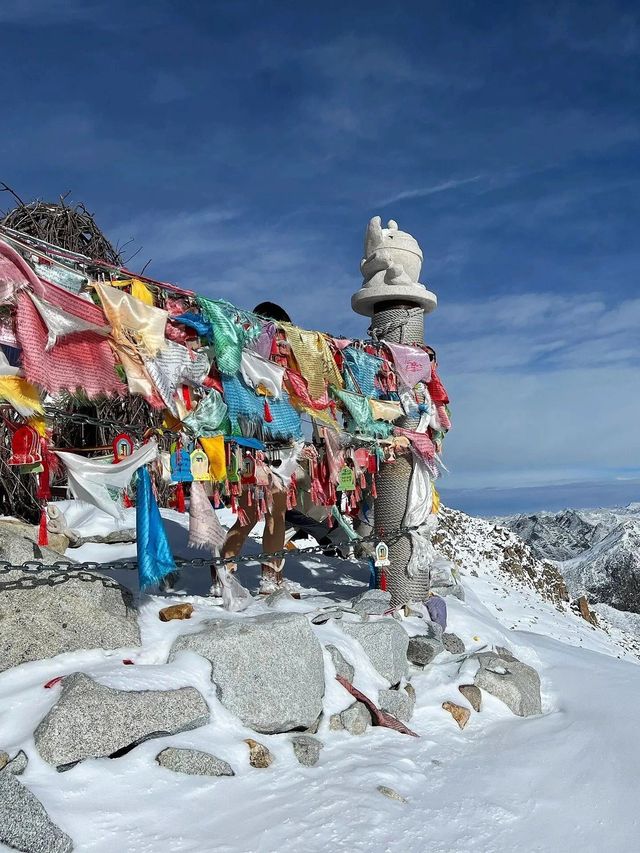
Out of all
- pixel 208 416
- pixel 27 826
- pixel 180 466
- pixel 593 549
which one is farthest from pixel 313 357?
pixel 593 549

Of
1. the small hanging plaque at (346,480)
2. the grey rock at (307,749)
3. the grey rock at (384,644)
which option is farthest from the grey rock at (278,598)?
the grey rock at (307,749)

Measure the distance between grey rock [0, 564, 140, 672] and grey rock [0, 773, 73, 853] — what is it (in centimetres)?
148

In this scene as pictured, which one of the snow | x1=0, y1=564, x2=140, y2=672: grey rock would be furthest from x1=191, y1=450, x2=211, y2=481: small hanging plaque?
the snow

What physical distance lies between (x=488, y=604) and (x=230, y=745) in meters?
7.95

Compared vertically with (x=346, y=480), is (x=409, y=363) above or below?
above

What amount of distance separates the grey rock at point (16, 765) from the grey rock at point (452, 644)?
4565 millimetres

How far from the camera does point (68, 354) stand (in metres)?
5.07

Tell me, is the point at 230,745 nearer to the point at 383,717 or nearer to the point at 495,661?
the point at 383,717

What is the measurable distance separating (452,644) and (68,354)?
16.5 ft

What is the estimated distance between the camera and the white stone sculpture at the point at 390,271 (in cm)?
898

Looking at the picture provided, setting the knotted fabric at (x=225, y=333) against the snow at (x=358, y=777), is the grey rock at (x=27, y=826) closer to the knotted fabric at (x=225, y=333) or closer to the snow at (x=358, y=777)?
the snow at (x=358, y=777)

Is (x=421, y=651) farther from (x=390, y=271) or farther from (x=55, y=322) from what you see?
(x=390, y=271)

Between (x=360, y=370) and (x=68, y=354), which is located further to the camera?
(x=360, y=370)

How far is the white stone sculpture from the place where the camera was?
29.5 feet
